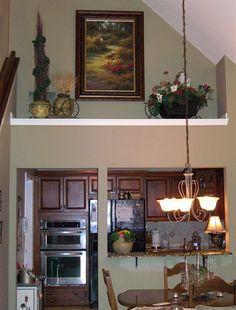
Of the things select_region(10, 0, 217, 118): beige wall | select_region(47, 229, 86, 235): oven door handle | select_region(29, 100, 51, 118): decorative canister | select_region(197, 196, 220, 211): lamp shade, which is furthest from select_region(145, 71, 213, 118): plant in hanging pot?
select_region(47, 229, 86, 235): oven door handle

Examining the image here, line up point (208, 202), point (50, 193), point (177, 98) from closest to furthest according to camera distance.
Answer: point (208, 202), point (177, 98), point (50, 193)

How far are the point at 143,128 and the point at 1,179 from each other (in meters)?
1.84

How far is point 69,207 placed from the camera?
819 cm

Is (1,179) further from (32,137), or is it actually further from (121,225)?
(121,225)

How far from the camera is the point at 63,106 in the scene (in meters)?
6.16

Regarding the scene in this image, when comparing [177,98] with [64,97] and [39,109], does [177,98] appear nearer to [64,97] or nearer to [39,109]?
[64,97]

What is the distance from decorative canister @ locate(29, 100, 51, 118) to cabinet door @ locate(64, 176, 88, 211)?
2.35 meters

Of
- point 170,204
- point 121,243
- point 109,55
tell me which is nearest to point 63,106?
point 109,55

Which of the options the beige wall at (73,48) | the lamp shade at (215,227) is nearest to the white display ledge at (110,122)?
the beige wall at (73,48)

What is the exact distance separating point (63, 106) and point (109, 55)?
1105 millimetres

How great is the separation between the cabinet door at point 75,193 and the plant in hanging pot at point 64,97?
191cm

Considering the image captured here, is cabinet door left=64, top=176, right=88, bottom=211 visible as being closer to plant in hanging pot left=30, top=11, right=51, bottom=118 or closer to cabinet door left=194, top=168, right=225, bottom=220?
cabinet door left=194, top=168, right=225, bottom=220

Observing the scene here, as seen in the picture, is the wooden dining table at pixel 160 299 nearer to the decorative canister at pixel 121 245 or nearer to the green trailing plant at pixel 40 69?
the decorative canister at pixel 121 245

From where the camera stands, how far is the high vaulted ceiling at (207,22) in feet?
18.1
